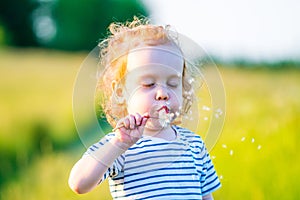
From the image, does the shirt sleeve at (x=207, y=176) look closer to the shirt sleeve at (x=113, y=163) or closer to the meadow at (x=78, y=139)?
the meadow at (x=78, y=139)

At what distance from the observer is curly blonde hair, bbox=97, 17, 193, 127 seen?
1395 millimetres

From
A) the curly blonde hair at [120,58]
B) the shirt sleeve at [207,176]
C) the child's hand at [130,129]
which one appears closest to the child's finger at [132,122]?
the child's hand at [130,129]

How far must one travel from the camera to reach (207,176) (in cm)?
150

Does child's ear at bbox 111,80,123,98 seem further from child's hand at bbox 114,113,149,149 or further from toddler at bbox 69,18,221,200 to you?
child's hand at bbox 114,113,149,149

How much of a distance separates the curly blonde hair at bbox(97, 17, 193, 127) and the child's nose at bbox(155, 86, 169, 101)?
9 centimetres

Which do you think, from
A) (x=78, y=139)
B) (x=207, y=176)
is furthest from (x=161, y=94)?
(x=78, y=139)

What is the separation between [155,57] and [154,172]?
234 millimetres

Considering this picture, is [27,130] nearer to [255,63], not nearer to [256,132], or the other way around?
[256,132]

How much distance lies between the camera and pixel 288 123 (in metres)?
2.88

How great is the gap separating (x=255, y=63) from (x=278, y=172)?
11.2 ft

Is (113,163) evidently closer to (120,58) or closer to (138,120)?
(138,120)

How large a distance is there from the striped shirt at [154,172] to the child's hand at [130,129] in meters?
0.05

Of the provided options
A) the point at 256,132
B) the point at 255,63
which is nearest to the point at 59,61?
the point at 255,63

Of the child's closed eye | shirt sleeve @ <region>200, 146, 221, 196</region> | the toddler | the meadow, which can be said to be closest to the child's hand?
the toddler
